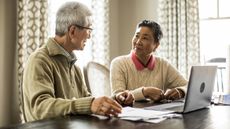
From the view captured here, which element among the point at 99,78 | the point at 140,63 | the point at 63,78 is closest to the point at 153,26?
the point at 140,63

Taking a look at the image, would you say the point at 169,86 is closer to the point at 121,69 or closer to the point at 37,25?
the point at 121,69

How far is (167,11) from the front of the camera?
450 centimetres

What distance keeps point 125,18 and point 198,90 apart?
3.48m

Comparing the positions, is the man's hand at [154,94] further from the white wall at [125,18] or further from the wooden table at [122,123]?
the white wall at [125,18]

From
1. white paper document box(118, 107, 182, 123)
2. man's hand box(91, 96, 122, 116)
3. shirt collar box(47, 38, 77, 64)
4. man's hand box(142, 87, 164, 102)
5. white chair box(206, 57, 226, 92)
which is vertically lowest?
white chair box(206, 57, 226, 92)

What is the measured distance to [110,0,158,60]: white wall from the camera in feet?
15.9

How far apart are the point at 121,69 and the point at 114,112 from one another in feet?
3.76

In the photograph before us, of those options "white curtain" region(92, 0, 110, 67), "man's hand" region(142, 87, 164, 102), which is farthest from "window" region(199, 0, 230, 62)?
"man's hand" region(142, 87, 164, 102)

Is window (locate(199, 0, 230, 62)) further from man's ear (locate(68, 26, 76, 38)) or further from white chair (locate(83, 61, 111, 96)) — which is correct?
man's ear (locate(68, 26, 76, 38))

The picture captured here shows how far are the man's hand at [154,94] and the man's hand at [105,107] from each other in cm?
70

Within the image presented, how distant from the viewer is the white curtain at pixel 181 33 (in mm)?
4371

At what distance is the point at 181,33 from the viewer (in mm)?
4418

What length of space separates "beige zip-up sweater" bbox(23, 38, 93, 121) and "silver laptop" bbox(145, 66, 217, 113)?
1.42 feet

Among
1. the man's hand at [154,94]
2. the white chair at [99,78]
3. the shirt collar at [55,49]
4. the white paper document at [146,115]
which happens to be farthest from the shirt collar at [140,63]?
the white paper document at [146,115]
